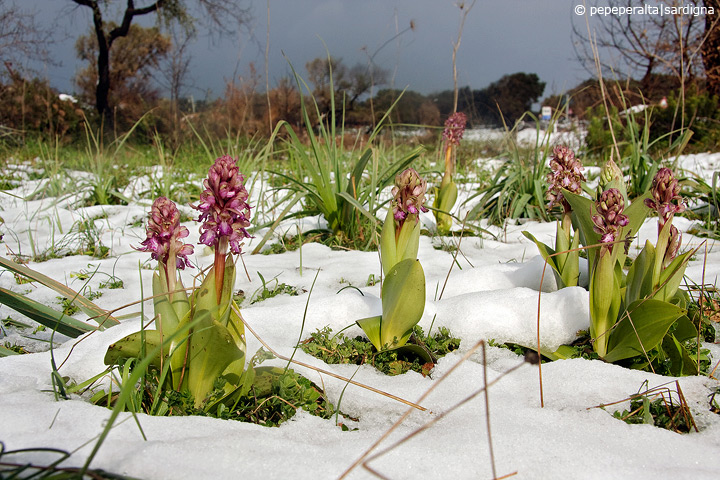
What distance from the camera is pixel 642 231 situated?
8.20ft

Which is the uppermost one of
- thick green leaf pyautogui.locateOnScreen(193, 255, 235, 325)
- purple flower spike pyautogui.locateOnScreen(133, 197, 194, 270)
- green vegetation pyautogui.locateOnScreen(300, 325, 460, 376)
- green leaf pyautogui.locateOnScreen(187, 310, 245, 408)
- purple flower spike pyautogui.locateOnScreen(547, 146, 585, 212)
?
purple flower spike pyautogui.locateOnScreen(547, 146, 585, 212)

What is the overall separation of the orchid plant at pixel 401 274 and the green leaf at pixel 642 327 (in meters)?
0.53

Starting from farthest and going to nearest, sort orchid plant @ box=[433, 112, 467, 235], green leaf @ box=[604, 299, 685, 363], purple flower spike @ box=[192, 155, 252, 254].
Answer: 1. orchid plant @ box=[433, 112, 467, 235]
2. green leaf @ box=[604, 299, 685, 363]
3. purple flower spike @ box=[192, 155, 252, 254]

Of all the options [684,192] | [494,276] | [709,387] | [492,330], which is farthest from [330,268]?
[684,192]

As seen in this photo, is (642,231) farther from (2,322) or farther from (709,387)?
(2,322)

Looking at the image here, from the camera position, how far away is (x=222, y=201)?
0.84 m

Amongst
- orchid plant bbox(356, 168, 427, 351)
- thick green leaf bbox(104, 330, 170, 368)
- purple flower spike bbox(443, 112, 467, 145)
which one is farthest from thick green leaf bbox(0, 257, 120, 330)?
purple flower spike bbox(443, 112, 467, 145)

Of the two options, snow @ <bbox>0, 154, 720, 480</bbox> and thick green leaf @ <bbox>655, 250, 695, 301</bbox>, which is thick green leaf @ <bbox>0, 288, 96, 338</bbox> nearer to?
snow @ <bbox>0, 154, 720, 480</bbox>

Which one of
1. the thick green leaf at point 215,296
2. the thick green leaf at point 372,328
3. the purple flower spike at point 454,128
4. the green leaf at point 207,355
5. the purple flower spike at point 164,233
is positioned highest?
the purple flower spike at point 454,128

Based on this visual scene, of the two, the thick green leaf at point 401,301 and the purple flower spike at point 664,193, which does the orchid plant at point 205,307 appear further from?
the purple flower spike at point 664,193

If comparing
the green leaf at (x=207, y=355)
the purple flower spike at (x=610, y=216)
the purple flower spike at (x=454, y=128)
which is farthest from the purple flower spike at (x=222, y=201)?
the purple flower spike at (x=454, y=128)

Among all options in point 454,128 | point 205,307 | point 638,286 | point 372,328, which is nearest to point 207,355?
point 205,307

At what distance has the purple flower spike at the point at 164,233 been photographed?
0.88 metres

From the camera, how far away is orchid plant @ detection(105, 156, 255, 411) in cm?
84
